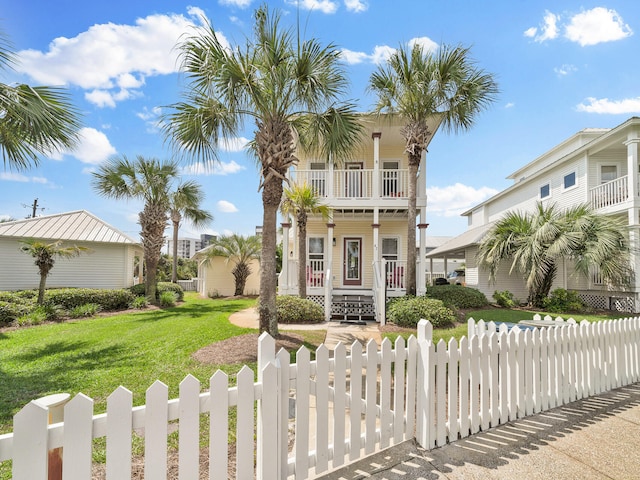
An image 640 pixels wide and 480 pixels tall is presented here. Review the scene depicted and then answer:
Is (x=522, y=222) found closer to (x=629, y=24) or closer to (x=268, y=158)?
(x=629, y=24)

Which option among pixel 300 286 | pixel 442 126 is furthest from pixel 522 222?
pixel 300 286

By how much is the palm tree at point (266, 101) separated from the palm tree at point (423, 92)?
4.16m

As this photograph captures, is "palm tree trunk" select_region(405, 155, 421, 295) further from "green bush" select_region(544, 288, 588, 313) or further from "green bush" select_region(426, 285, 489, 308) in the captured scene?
"green bush" select_region(544, 288, 588, 313)

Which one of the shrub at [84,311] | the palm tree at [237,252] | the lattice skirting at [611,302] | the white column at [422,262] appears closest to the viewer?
the white column at [422,262]

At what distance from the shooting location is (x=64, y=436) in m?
1.58

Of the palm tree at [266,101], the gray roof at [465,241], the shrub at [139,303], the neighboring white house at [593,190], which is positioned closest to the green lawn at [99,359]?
the palm tree at [266,101]

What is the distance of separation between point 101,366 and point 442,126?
12435 mm

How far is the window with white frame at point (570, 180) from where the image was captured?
53.1 feet

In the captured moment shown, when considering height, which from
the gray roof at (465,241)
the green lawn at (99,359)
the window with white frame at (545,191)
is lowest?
the green lawn at (99,359)

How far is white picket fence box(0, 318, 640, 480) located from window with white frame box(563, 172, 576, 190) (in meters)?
14.9

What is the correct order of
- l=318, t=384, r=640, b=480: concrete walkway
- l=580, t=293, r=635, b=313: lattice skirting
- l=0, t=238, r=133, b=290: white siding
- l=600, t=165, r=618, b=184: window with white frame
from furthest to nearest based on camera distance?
1. l=600, t=165, r=618, b=184: window with white frame
2. l=0, t=238, r=133, b=290: white siding
3. l=580, t=293, r=635, b=313: lattice skirting
4. l=318, t=384, r=640, b=480: concrete walkway

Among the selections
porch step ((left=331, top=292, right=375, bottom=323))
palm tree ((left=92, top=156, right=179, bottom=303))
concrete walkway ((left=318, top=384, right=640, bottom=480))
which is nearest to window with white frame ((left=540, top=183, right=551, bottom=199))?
porch step ((left=331, top=292, right=375, bottom=323))

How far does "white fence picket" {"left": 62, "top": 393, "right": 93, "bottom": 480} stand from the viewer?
5.17 ft

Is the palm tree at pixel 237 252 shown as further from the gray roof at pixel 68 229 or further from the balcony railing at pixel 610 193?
the balcony railing at pixel 610 193
